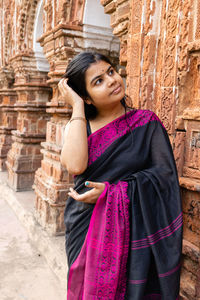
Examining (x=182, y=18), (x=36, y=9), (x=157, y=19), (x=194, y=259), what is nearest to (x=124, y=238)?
(x=194, y=259)

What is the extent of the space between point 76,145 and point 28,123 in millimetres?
3932

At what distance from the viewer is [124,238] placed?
116cm

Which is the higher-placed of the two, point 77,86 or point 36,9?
point 36,9

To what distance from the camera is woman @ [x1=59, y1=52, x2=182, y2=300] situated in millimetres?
1155

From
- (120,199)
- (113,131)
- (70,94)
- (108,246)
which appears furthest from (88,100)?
(108,246)

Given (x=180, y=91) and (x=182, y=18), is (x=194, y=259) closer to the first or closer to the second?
(x=180, y=91)

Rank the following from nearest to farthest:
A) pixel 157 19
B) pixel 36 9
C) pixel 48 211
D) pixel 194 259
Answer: pixel 194 259, pixel 157 19, pixel 48 211, pixel 36 9

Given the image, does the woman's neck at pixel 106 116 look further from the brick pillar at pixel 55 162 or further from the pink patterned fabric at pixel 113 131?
the brick pillar at pixel 55 162

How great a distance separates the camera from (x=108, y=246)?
3.78 ft

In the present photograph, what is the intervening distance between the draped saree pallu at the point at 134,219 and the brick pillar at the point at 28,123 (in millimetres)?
3853

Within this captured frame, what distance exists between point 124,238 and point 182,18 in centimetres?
122

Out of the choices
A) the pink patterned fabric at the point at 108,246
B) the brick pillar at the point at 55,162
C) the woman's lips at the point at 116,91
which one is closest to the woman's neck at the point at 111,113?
the woman's lips at the point at 116,91

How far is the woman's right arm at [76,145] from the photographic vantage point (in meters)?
1.23

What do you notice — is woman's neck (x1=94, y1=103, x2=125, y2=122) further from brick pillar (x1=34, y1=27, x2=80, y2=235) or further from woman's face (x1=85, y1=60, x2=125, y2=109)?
brick pillar (x1=34, y1=27, x2=80, y2=235)
